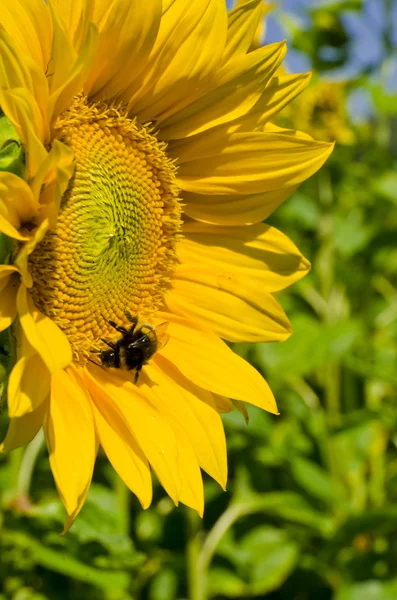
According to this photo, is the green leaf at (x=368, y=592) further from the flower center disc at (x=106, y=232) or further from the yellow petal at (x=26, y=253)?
the yellow petal at (x=26, y=253)

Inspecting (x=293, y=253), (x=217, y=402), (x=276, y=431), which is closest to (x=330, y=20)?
(x=276, y=431)

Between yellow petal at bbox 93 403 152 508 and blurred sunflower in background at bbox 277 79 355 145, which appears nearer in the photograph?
yellow petal at bbox 93 403 152 508

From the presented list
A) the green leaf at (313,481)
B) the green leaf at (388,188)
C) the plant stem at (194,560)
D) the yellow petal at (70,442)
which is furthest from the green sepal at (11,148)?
the green leaf at (388,188)

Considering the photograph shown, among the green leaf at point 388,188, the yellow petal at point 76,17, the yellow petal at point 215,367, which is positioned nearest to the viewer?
the yellow petal at point 76,17

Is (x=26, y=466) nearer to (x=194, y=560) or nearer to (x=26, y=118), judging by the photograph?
(x=194, y=560)

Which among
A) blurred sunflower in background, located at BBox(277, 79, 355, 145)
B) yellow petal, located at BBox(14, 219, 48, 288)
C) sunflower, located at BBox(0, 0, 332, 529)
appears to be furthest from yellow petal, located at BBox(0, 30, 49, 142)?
blurred sunflower in background, located at BBox(277, 79, 355, 145)

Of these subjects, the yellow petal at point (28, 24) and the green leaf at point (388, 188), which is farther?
the green leaf at point (388, 188)

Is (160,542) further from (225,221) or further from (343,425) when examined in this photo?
(225,221)

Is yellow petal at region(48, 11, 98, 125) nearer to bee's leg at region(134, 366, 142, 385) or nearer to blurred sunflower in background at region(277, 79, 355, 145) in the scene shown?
bee's leg at region(134, 366, 142, 385)
